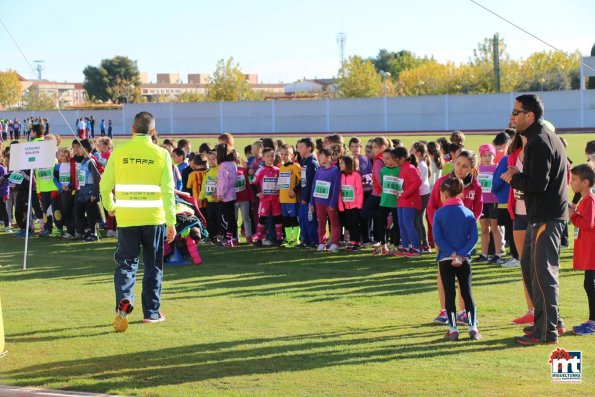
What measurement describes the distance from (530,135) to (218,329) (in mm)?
3637

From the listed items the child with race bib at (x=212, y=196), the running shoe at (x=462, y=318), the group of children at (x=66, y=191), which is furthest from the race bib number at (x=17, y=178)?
the running shoe at (x=462, y=318)

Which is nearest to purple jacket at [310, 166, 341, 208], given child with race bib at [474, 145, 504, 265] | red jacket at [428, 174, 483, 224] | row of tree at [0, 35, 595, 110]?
child with race bib at [474, 145, 504, 265]

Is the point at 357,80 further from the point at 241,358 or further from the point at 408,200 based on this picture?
the point at 241,358

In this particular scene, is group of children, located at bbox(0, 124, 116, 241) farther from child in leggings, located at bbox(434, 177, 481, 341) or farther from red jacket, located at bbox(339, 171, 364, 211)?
child in leggings, located at bbox(434, 177, 481, 341)

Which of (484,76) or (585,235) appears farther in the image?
(484,76)

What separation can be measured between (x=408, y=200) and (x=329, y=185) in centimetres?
143

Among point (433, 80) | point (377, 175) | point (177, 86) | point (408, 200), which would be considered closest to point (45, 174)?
point (377, 175)

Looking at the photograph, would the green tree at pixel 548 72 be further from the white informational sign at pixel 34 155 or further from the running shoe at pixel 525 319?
the running shoe at pixel 525 319

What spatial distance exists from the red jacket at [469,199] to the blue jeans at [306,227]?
4.49 m

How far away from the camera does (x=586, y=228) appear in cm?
895

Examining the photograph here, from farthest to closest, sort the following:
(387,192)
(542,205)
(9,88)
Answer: (9,88), (387,192), (542,205)

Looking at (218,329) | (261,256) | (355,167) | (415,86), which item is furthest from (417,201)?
(415,86)

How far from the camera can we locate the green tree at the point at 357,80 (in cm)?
10656

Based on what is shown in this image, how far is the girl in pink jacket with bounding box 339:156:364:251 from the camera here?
14297 millimetres
